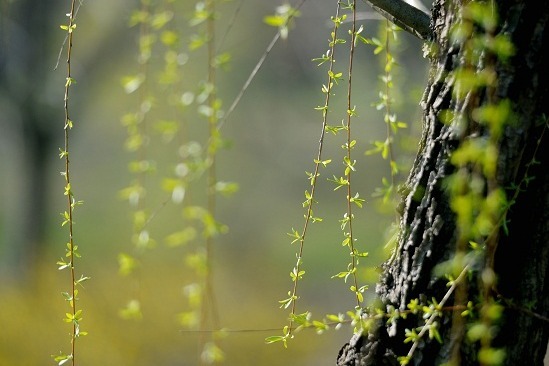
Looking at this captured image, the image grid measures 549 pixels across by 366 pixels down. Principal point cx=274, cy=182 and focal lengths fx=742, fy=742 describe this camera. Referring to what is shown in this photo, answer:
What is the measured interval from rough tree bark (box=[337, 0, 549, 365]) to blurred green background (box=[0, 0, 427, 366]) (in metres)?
1.84

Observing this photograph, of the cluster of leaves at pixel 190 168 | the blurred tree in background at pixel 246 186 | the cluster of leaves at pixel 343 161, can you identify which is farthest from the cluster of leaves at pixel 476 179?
the cluster of leaves at pixel 190 168

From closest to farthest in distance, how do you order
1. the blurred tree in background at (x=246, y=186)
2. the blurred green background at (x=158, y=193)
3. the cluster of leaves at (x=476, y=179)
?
the cluster of leaves at (x=476, y=179) < the blurred tree in background at (x=246, y=186) < the blurred green background at (x=158, y=193)

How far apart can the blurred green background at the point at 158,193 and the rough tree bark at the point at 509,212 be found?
184 cm

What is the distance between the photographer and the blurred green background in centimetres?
468

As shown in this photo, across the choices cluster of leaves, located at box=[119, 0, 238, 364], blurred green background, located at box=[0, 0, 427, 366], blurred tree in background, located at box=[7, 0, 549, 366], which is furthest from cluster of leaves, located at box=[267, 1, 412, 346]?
blurred green background, located at box=[0, 0, 427, 366]

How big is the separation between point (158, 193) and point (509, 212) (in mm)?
5780

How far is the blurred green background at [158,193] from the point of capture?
468 centimetres

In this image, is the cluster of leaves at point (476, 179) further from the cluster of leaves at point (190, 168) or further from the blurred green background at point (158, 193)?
the blurred green background at point (158, 193)

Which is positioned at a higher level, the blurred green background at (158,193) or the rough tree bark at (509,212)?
the blurred green background at (158,193)

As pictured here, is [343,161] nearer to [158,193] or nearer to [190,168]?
[190,168]

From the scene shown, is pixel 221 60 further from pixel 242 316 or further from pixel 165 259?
pixel 165 259

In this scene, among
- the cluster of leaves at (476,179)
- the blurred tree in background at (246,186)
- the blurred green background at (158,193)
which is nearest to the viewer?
the cluster of leaves at (476,179)

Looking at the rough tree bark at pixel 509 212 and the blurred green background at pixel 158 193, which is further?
the blurred green background at pixel 158 193

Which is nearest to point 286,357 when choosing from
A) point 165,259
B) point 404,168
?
point 165,259
